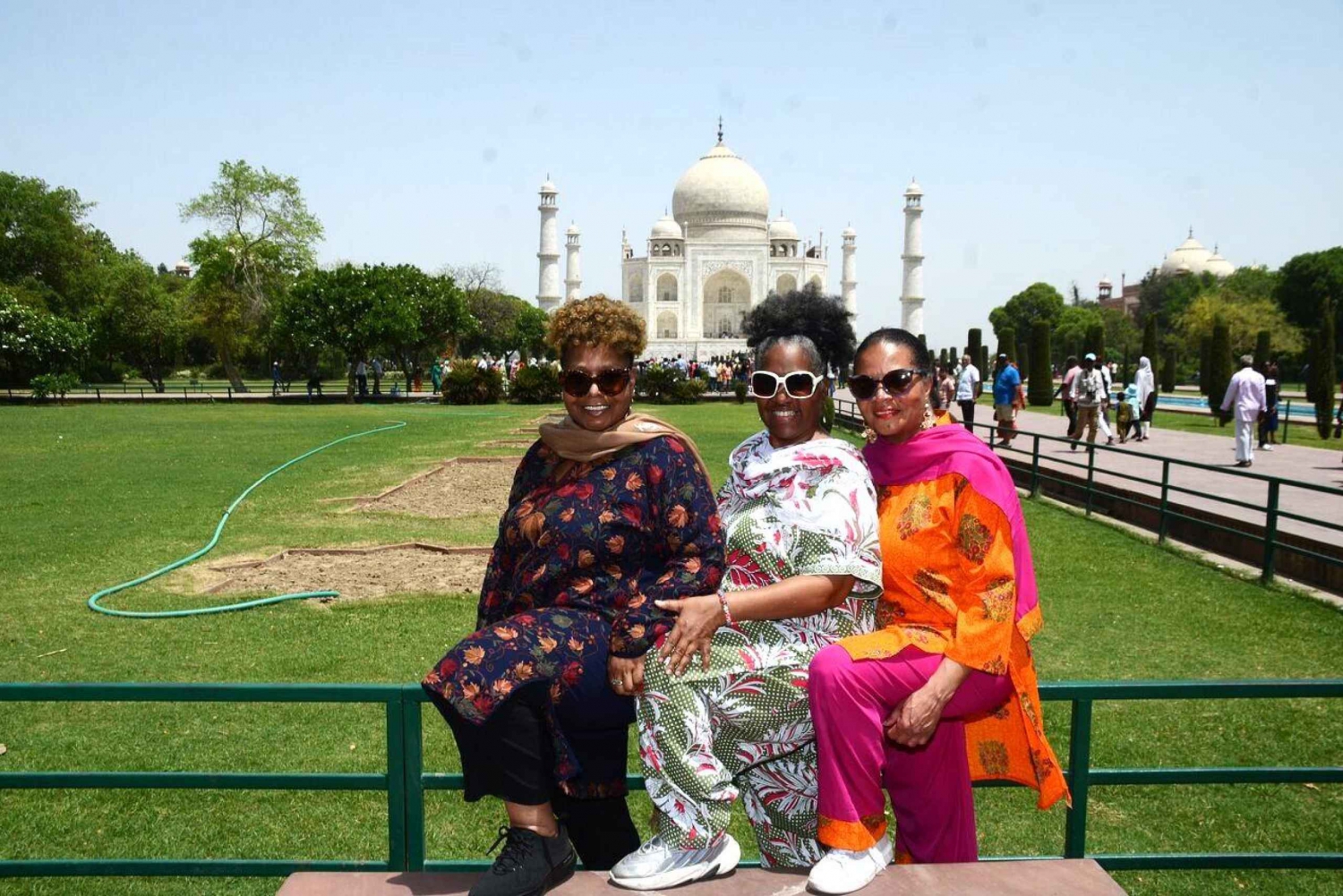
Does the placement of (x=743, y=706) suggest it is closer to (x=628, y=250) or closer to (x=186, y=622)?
(x=186, y=622)

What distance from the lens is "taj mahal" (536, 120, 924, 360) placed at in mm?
65625

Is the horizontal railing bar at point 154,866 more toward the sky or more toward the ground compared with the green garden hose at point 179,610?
more toward the sky

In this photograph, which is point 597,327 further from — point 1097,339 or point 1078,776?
point 1097,339

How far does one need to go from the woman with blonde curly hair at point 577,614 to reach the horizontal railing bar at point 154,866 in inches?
21.0

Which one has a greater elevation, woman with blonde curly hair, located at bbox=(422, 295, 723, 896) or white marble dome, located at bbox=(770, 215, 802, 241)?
white marble dome, located at bbox=(770, 215, 802, 241)

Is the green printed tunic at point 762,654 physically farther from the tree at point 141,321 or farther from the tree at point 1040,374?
the tree at point 141,321

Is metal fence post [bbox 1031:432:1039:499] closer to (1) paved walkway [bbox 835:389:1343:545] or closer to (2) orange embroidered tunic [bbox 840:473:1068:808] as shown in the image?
(1) paved walkway [bbox 835:389:1343:545]

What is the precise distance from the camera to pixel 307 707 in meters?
5.19

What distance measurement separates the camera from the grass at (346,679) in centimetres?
395

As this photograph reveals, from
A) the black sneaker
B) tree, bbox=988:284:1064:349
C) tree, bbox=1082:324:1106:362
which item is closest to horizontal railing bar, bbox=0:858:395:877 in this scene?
the black sneaker

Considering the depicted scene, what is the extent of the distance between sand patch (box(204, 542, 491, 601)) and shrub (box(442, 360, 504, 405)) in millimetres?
22797

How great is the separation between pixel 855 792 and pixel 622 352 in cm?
125

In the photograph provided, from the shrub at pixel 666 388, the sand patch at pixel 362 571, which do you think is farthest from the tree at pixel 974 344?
the sand patch at pixel 362 571

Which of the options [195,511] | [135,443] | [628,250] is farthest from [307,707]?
[628,250]
